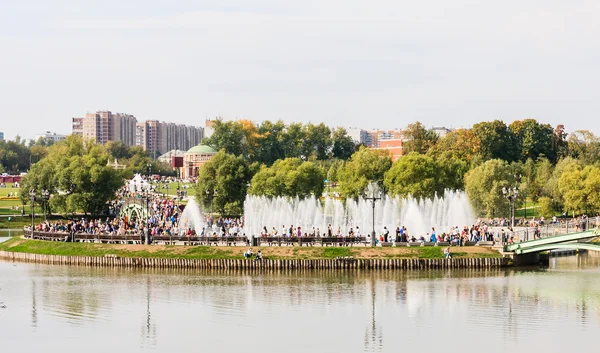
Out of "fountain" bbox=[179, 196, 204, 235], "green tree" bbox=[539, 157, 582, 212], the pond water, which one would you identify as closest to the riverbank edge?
the pond water

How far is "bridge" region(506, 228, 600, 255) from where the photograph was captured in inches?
2557

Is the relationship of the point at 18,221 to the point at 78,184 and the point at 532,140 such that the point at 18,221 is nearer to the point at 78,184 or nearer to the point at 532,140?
the point at 78,184

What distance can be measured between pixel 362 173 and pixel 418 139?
44.1 m

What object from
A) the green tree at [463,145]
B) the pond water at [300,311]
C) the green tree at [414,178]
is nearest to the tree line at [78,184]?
the green tree at [414,178]

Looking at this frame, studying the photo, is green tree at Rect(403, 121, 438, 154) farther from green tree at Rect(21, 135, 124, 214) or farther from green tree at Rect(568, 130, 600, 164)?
green tree at Rect(21, 135, 124, 214)

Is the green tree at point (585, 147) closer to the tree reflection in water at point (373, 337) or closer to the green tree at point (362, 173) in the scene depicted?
the green tree at point (362, 173)

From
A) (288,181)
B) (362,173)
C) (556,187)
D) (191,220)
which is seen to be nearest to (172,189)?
(288,181)

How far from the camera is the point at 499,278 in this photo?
211 feet

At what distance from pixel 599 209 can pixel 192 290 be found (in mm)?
60733

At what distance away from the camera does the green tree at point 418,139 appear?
6388 inches

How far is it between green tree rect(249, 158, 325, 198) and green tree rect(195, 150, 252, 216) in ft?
5.67

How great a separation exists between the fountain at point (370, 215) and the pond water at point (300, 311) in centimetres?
1960

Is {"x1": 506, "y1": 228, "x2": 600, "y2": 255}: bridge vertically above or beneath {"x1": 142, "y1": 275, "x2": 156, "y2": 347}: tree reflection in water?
above

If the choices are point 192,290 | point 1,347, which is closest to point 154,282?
point 192,290
